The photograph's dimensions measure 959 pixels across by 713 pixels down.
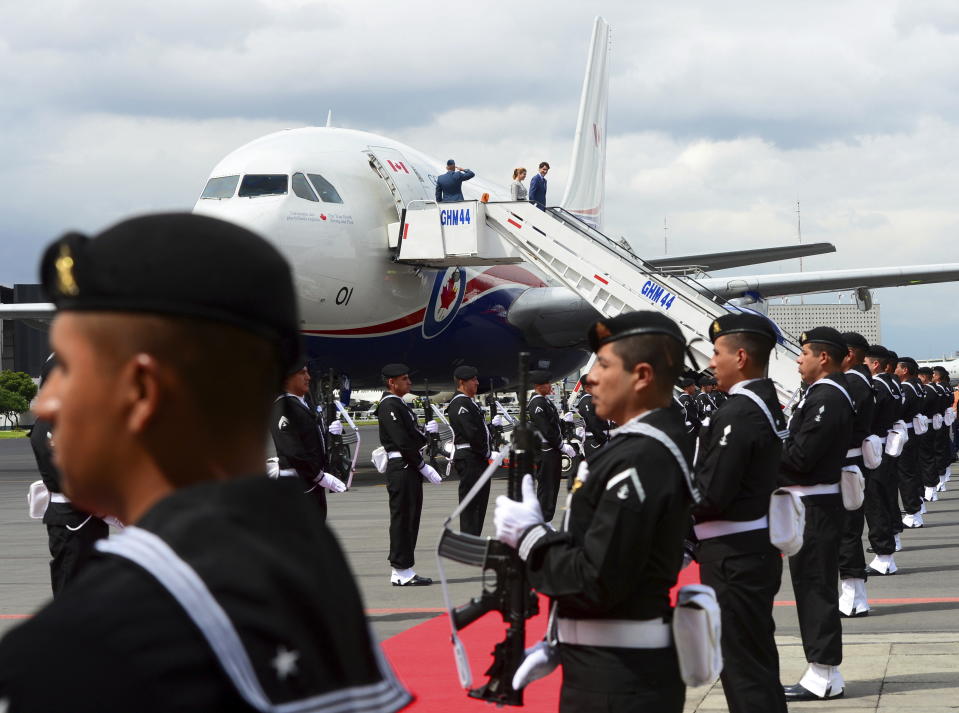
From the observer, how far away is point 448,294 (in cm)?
1995

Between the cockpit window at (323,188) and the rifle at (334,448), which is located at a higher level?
the cockpit window at (323,188)

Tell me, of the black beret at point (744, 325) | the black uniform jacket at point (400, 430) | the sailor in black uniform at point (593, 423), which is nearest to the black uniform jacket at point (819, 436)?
the black beret at point (744, 325)

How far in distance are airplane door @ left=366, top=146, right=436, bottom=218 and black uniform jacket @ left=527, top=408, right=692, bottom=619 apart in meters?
14.6

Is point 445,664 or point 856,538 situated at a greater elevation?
point 856,538

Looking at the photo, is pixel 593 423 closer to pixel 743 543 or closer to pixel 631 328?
pixel 743 543

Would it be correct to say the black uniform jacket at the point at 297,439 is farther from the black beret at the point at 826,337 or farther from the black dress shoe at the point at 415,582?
the black beret at the point at 826,337

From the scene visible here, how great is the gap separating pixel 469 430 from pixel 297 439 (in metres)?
3.98

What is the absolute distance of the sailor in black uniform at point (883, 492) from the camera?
11094 mm

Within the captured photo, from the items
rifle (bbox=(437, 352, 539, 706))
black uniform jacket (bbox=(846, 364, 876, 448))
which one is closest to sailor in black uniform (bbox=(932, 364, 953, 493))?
black uniform jacket (bbox=(846, 364, 876, 448))

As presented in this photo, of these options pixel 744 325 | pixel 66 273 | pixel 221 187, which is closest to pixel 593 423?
pixel 221 187

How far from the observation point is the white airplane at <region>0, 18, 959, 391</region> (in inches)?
664

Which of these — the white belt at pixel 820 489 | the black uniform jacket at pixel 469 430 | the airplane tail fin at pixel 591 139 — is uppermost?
the airplane tail fin at pixel 591 139

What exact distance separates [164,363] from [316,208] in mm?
15906

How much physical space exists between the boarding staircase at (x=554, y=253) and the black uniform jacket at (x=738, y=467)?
37.0ft
